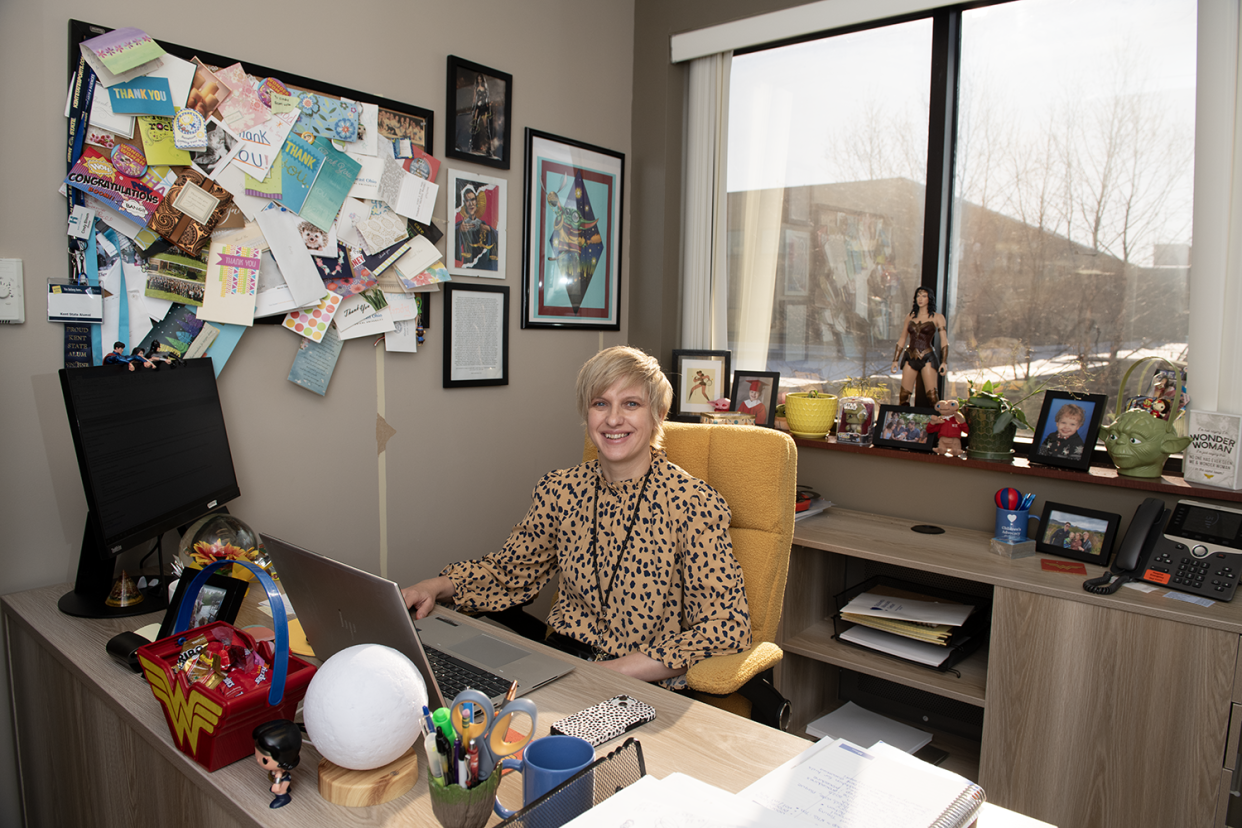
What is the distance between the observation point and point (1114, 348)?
2.39m

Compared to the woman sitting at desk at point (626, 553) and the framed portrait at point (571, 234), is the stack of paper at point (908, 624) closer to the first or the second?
the woman sitting at desk at point (626, 553)

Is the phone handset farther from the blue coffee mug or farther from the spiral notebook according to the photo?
the blue coffee mug

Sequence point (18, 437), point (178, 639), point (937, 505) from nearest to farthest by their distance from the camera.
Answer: point (178, 639)
point (18, 437)
point (937, 505)

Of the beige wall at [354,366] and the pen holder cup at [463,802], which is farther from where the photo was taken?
the beige wall at [354,366]

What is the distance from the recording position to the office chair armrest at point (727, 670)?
155 cm

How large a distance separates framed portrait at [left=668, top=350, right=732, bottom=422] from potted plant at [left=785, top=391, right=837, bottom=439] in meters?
0.33

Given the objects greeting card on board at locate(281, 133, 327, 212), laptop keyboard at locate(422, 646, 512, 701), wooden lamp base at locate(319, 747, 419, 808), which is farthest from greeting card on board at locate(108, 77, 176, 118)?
wooden lamp base at locate(319, 747, 419, 808)

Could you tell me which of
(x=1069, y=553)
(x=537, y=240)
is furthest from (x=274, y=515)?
(x=1069, y=553)

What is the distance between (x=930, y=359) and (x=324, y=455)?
1.92 metres

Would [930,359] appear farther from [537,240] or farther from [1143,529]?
[537,240]

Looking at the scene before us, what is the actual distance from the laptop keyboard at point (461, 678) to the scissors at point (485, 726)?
1.12 ft

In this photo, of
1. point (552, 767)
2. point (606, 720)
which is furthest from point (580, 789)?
point (606, 720)

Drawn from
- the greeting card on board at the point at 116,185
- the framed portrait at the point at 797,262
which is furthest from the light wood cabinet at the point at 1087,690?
the greeting card on board at the point at 116,185

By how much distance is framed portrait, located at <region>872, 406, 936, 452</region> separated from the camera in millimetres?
2568
